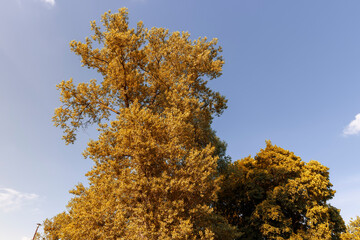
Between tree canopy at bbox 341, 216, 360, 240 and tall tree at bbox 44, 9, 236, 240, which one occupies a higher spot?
tall tree at bbox 44, 9, 236, 240

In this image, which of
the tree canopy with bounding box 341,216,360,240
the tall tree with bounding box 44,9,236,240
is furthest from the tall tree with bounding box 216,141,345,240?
the tall tree with bounding box 44,9,236,240

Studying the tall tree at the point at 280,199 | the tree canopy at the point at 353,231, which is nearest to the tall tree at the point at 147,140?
the tall tree at the point at 280,199

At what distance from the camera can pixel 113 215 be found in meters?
11.0

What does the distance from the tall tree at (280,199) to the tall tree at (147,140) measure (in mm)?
8121

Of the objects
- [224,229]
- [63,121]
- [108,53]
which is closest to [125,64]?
[108,53]

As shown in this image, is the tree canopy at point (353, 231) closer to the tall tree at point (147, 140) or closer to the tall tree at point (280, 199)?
the tall tree at point (280, 199)

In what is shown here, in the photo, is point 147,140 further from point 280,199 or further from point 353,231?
point 353,231

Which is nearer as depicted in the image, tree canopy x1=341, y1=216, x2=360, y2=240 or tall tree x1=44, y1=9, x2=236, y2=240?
tall tree x1=44, y1=9, x2=236, y2=240

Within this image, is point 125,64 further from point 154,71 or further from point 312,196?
point 312,196

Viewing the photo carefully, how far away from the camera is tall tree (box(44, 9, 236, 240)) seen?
10.3 m

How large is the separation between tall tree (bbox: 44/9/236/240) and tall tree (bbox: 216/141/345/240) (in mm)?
8121

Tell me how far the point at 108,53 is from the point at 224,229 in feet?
49.0

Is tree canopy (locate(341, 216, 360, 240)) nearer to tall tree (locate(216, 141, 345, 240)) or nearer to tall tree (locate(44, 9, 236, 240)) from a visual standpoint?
tall tree (locate(216, 141, 345, 240))

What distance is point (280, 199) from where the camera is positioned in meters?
21.0
